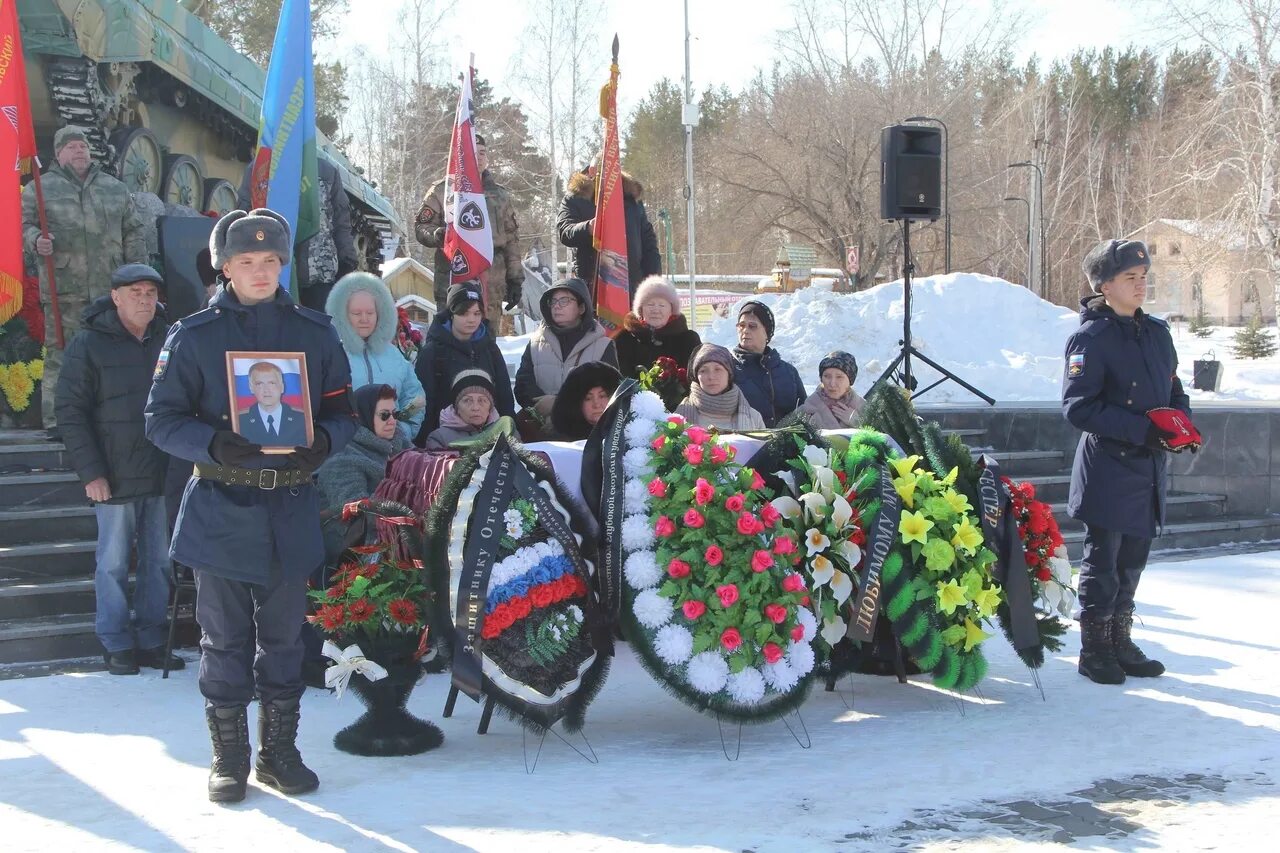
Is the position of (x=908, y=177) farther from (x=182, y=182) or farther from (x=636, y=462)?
(x=182, y=182)

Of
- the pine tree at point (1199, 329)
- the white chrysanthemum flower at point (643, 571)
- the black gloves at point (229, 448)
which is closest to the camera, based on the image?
the black gloves at point (229, 448)

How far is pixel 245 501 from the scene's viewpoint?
3.59 metres

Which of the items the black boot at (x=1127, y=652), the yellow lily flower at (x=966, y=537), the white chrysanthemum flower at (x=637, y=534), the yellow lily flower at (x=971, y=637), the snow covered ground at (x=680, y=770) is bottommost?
the snow covered ground at (x=680, y=770)

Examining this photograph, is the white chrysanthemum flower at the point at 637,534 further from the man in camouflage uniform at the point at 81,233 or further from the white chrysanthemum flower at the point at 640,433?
the man in camouflage uniform at the point at 81,233

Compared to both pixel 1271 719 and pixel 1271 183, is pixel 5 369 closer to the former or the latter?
pixel 1271 719

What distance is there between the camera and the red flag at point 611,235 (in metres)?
7.89

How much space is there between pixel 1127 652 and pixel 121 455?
13.9 ft

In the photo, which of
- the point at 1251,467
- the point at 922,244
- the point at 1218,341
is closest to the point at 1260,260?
the point at 1218,341

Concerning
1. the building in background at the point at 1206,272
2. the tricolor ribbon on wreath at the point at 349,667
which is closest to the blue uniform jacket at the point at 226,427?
the tricolor ribbon on wreath at the point at 349,667

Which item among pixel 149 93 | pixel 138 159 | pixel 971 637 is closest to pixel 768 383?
pixel 971 637

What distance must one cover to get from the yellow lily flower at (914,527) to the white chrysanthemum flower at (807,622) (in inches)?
19.2

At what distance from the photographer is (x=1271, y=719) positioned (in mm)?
4219

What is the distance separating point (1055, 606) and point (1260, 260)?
28982 mm

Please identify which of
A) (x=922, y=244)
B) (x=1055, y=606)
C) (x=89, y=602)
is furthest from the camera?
(x=922, y=244)
